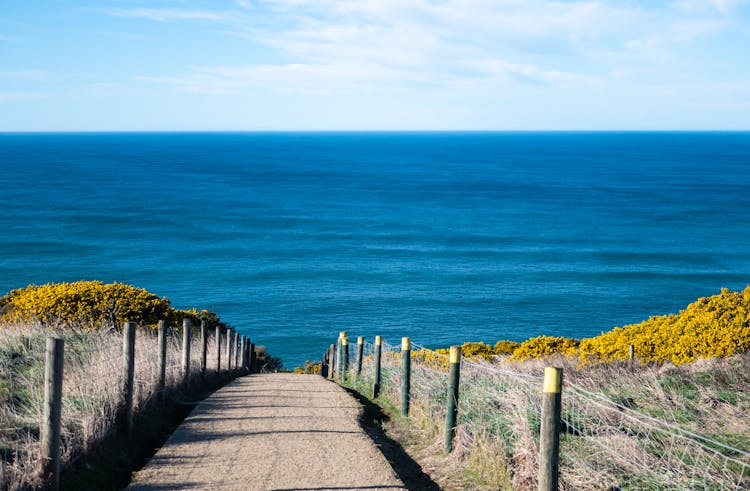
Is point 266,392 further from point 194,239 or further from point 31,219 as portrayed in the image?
point 31,219

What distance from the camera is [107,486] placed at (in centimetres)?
620

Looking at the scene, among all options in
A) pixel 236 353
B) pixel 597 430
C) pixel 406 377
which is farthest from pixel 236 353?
pixel 597 430

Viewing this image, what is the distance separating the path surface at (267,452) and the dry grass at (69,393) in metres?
0.63

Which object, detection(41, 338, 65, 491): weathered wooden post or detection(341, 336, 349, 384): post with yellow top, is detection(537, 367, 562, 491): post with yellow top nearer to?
detection(41, 338, 65, 491): weathered wooden post

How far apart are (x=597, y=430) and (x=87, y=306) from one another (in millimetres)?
13732

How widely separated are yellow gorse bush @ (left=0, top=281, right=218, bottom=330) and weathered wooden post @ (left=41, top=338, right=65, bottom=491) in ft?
36.1

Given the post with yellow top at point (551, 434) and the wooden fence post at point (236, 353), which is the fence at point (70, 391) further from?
the wooden fence post at point (236, 353)

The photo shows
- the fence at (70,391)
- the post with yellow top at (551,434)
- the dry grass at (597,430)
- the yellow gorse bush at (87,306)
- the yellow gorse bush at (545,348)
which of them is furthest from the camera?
the yellow gorse bush at (545,348)

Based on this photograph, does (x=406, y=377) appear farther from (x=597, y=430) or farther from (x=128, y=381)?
(x=128, y=381)

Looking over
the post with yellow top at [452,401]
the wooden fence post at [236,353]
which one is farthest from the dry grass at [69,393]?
the wooden fence post at [236,353]

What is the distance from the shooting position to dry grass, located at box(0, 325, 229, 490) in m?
5.73

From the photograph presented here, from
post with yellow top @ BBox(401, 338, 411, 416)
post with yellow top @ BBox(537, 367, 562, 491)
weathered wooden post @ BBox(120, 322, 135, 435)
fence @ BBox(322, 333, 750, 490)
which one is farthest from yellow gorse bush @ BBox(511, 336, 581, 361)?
post with yellow top @ BBox(537, 367, 562, 491)

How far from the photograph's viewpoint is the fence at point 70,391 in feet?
18.3

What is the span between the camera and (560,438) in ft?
23.7
